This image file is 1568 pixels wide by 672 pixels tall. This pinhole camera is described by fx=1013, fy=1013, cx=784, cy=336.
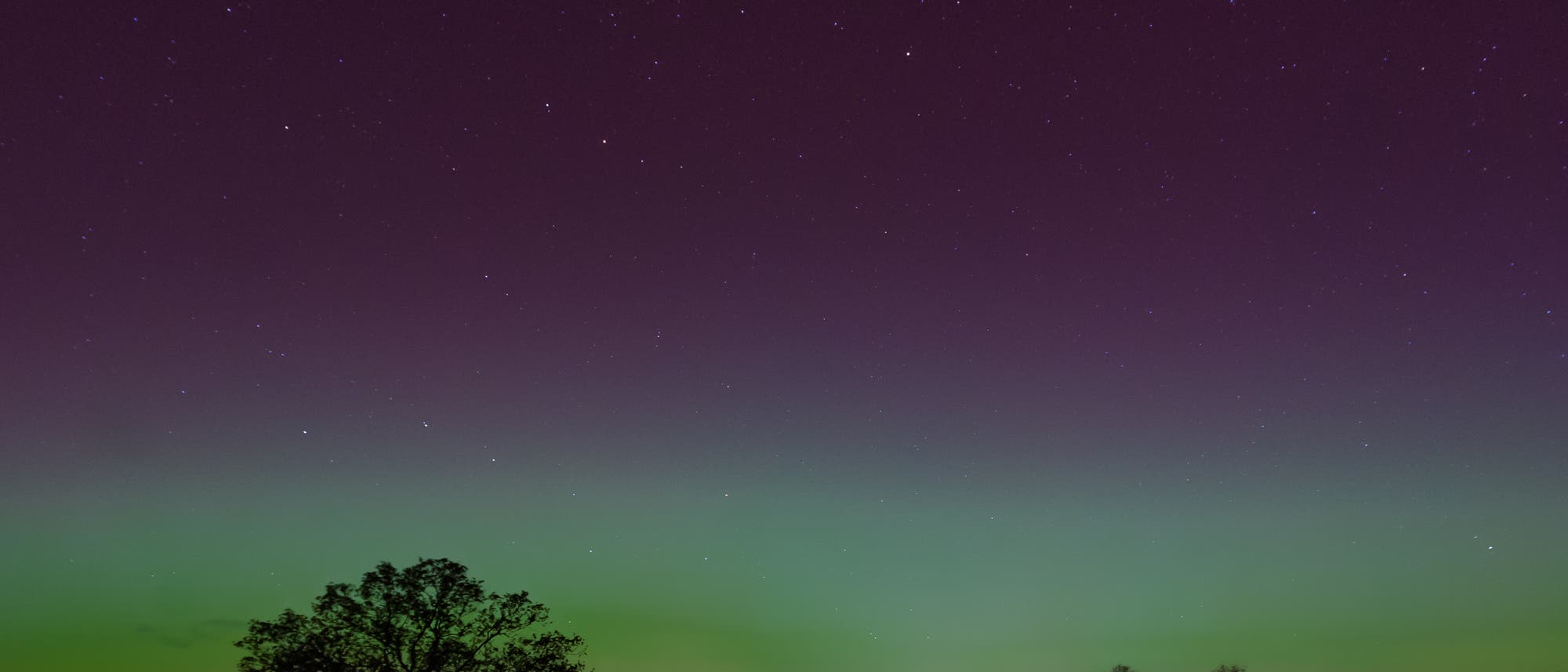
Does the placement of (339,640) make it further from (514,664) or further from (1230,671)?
(1230,671)

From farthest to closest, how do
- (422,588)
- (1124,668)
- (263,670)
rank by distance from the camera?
(1124,668), (422,588), (263,670)

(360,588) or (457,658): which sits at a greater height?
(360,588)

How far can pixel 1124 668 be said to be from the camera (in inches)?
4619

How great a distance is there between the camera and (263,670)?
95.8ft

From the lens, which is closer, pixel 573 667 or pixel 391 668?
pixel 391 668

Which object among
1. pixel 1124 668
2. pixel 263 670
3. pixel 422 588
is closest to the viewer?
pixel 263 670

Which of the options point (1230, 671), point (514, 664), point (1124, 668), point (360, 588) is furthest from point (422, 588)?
point (1230, 671)

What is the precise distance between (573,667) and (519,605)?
8.74 feet

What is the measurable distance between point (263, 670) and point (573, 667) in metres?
9.05

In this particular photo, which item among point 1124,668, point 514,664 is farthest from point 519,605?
point 1124,668

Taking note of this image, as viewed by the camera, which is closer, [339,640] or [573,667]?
[339,640]

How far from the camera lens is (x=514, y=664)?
32.4m

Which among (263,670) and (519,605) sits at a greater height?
(519,605)

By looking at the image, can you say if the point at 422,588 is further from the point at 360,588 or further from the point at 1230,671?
the point at 1230,671
